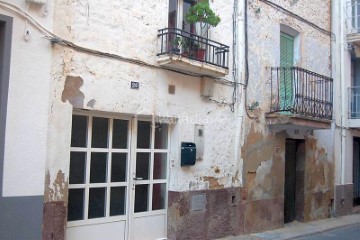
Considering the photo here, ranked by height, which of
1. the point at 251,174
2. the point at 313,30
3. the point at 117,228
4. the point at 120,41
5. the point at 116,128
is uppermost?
the point at 313,30

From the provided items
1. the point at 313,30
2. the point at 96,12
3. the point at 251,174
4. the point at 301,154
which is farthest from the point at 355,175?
the point at 96,12

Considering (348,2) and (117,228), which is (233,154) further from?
(348,2)

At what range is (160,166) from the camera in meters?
8.22

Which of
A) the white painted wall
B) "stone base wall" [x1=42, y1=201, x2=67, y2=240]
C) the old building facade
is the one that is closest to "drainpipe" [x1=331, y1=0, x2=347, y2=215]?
the old building facade

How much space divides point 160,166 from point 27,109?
9.67 ft

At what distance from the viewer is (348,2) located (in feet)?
46.0

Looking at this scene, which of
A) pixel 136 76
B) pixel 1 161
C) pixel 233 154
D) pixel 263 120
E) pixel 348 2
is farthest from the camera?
pixel 348 2

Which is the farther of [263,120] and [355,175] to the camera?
[355,175]

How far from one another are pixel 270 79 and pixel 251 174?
2.39 metres

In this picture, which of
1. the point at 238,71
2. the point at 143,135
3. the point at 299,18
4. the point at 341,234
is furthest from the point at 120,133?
the point at 299,18

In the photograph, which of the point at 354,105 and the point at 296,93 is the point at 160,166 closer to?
the point at 296,93

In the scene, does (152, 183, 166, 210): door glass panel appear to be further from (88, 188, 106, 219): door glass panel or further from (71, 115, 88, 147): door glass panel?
(71, 115, 88, 147): door glass panel

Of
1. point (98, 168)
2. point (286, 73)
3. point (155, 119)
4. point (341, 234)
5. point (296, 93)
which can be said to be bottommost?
point (341, 234)

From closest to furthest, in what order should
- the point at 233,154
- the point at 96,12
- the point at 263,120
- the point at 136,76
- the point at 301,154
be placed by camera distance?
the point at 96,12
the point at 136,76
the point at 233,154
the point at 263,120
the point at 301,154
